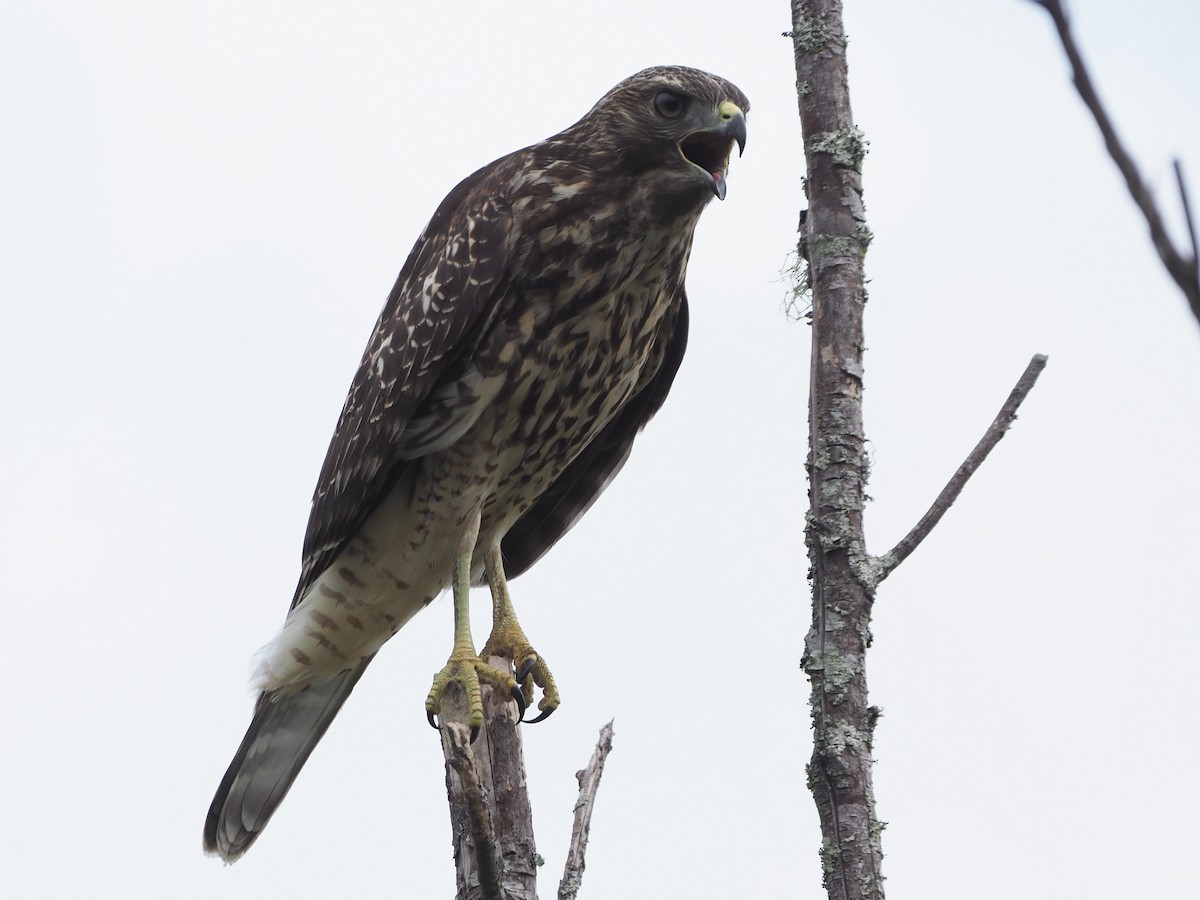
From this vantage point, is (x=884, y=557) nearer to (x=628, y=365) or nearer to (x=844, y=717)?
(x=844, y=717)

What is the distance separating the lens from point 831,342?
2775mm

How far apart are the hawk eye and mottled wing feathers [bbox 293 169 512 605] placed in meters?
0.53

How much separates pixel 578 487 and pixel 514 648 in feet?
3.00

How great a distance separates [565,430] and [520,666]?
0.72 meters

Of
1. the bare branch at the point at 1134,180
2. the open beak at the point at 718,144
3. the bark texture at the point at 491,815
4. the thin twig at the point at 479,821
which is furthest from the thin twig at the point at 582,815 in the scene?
the bare branch at the point at 1134,180

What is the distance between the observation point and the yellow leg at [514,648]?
4145 millimetres

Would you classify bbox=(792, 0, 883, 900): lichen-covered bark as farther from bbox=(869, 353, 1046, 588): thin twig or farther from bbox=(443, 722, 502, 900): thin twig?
bbox=(443, 722, 502, 900): thin twig

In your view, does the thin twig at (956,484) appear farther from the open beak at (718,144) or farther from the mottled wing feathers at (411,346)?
the mottled wing feathers at (411,346)

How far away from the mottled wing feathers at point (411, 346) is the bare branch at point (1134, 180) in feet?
11.2

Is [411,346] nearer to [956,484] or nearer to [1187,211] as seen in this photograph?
[956,484]

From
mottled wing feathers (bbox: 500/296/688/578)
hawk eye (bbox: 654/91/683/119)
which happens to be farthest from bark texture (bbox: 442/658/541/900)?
hawk eye (bbox: 654/91/683/119)

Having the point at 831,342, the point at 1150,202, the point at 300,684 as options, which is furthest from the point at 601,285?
the point at 1150,202

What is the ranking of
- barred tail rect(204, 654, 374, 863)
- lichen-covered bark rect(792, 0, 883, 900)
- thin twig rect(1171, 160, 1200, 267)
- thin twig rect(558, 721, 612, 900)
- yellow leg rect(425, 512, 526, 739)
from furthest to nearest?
barred tail rect(204, 654, 374, 863)
yellow leg rect(425, 512, 526, 739)
thin twig rect(558, 721, 612, 900)
lichen-covered bark rect(792, 0, 883, 900)
thin twig rect(1171, 160, 1200, 267)

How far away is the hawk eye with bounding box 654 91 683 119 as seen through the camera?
13.6 ft
